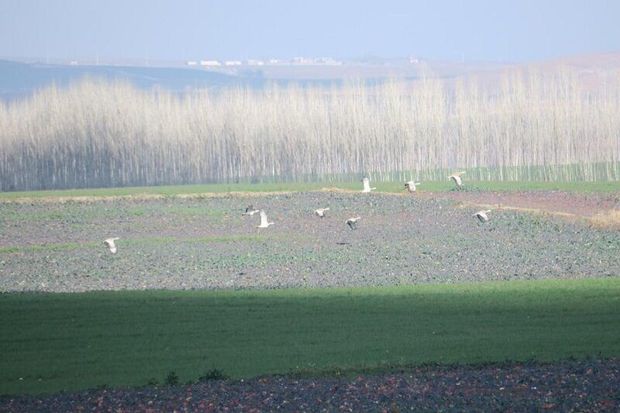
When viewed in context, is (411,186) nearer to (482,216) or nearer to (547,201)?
(547,201)

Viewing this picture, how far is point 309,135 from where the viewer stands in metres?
77.3

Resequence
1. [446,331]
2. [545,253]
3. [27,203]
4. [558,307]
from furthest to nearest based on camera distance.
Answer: [27,203]
[545,253]
[558,307]
[446,331]

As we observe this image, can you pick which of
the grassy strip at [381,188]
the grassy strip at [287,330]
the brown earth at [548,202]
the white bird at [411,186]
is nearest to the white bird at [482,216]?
the brown earth at [548,202]

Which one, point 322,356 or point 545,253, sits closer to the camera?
point 322,356

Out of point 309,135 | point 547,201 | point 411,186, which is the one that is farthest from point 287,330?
point 309,135

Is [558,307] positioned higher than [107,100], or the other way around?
[107,100]

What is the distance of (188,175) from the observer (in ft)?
266

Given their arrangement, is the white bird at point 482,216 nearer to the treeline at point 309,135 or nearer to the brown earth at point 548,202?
the brown earth at point 548,202

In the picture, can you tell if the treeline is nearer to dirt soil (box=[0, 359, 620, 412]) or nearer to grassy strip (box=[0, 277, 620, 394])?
grassy strip (box=[0, 277, 620, 394])

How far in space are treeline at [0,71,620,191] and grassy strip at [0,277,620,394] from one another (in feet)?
147

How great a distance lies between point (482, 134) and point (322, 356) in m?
56.9

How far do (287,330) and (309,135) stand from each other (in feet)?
188

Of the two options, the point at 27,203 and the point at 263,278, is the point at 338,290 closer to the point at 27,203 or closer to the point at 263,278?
the point at 263,278

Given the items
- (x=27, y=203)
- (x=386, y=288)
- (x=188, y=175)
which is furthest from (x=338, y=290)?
(x=188, y=175)
